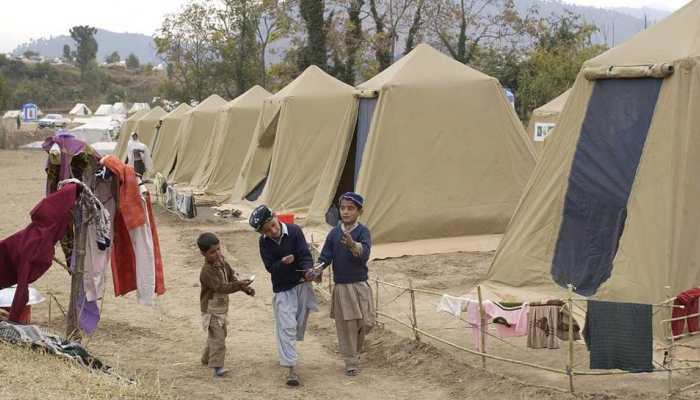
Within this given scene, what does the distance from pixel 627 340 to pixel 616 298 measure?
61.4 inches

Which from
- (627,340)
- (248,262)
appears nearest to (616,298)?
(627,340)

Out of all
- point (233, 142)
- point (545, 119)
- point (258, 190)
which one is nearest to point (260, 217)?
point (258, 190)

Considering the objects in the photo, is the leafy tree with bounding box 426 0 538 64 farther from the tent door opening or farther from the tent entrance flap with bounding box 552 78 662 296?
the tent entrance flap with bounding box 552 78 662 296

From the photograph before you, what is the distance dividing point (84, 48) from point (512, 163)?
255ft

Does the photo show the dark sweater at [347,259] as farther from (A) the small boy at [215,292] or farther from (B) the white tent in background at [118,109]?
(B) the white tent in background at [118,109]

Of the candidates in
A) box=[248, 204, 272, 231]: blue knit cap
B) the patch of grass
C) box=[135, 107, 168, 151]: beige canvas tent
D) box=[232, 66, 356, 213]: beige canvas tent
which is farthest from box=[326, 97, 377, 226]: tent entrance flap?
box=[135, 107, 168, 151]: beige canvas tent

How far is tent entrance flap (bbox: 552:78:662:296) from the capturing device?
6.93 metres

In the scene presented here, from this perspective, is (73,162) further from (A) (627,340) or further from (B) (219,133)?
(B) (219,133)

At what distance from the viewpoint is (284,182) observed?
14.7 m

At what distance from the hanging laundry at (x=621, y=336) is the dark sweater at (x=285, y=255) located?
183 cm

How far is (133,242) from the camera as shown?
6117 millimetres

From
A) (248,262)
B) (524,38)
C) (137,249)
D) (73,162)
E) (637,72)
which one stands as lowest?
(248,262)

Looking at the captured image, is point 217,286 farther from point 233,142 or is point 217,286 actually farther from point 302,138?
point 233,142

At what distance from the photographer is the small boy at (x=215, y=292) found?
5785 mm
